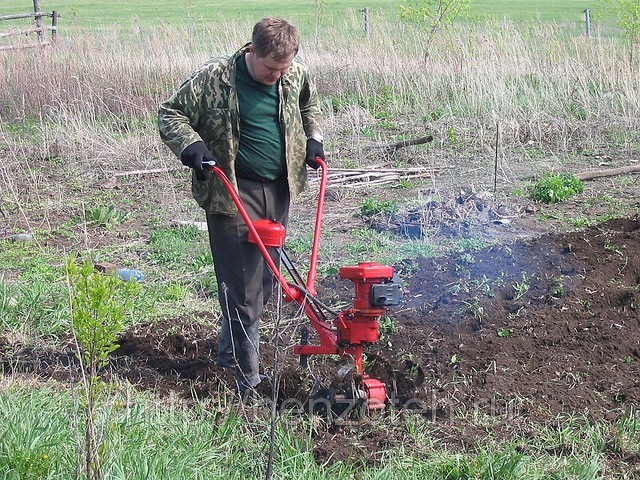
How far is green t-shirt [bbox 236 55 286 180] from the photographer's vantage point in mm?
5348

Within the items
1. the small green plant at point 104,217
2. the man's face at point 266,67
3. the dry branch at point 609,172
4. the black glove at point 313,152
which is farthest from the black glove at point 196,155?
the dry branch at point 609,172

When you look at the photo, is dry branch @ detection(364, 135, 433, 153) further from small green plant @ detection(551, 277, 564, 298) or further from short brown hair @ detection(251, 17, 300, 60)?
short brown hair @ detection(251, 17, 300, 60)

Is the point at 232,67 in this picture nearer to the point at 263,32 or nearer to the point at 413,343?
the point at 263,32

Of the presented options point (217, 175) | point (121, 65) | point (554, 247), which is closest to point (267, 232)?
point (217, 175)

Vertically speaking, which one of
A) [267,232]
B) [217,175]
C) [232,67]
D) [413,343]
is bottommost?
[413,343]

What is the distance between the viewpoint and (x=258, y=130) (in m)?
5.43

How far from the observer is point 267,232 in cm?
530

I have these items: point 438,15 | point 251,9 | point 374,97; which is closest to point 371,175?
point 374,97

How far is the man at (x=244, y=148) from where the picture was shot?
Result: 5.27m

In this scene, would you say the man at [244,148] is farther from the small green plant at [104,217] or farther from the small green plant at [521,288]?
the small green plant at [104,217]

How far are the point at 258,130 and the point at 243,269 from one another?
773 millimetres

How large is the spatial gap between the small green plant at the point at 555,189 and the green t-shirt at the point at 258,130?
5021 millimetres

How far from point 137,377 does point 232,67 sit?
1.93 meters

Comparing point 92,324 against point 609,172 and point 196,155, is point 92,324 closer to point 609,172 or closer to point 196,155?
point 196,155
